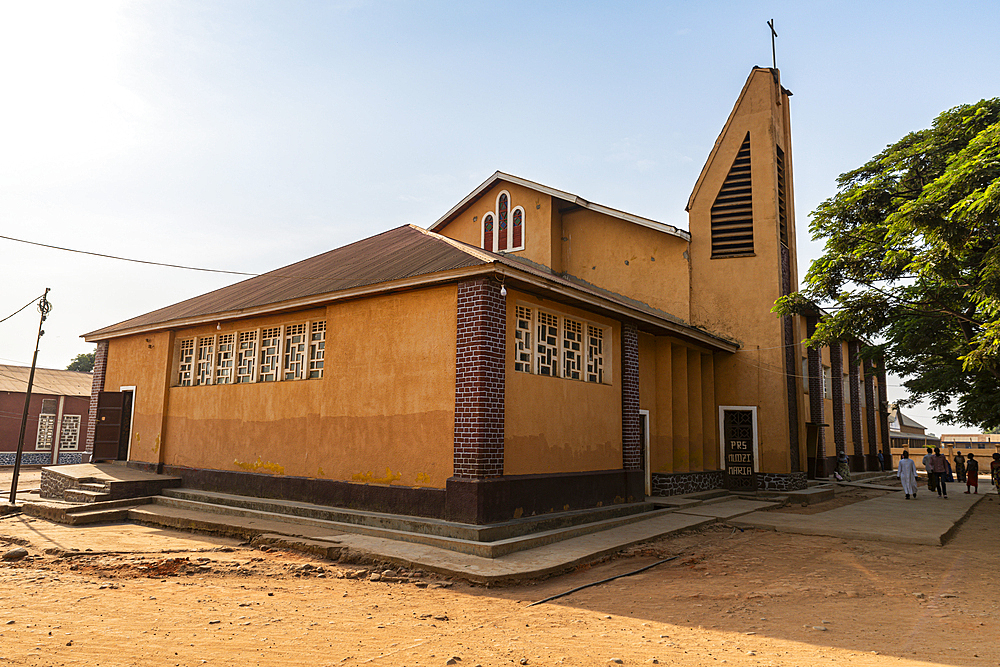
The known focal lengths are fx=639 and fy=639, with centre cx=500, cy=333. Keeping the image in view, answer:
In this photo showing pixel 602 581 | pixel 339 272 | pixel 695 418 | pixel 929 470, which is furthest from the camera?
pixel 929 470

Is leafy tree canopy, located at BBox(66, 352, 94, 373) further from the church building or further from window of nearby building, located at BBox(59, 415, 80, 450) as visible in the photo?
the church building

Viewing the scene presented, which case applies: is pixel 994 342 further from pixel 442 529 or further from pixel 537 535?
pixel 442 529

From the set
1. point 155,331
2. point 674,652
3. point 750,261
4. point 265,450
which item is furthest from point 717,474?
point 155,331

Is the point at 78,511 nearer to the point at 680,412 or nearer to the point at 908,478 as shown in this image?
the point at 680,412

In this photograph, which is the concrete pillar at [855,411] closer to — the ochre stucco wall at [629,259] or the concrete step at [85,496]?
the ochre stucco wall at [629,259]

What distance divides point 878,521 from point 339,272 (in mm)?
12088

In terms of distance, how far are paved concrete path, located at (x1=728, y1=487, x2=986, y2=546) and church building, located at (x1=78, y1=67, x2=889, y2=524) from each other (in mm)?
2475

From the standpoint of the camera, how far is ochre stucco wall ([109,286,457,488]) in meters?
→ 10.3

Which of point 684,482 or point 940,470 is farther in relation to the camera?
point 940,470

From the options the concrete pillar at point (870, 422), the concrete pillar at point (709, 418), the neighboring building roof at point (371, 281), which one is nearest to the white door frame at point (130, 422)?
the neighboring building roof at point (371, 281)

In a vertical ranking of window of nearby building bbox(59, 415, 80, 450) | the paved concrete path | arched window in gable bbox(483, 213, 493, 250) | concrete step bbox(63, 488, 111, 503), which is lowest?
the paved concrete path

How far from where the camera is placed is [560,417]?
37.3ft

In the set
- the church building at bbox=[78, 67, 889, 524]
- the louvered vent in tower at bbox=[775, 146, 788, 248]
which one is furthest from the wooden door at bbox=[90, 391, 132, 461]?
the louvered vent in tower at bbox=[775, 146, 788, 248]

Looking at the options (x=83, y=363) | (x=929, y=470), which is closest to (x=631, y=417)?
(x=929, y=470)
